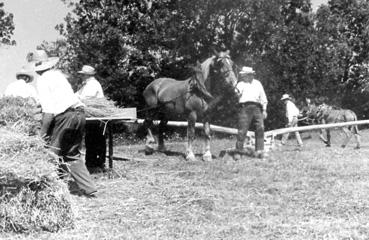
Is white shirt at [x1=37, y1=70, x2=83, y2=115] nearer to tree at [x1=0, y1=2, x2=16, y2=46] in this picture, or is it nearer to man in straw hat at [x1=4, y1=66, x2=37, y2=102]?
man in straw hat at [x1=4, y1=66, x2=37, y2=102]

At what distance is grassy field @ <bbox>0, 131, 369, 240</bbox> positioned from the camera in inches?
221

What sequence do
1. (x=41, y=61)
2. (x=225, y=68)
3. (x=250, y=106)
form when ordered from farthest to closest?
(x=250, y=106)
(x=225, y=68)
(x=41, y=61)

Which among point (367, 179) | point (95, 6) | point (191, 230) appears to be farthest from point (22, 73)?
point (95, 6)

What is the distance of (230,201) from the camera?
23.8ft

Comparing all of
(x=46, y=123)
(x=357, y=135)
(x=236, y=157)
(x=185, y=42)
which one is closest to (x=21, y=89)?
(x=46, y=123)

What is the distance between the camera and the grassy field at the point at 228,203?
5609 mm

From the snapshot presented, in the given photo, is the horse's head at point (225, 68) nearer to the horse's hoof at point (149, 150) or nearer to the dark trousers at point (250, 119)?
the dark trousers at point (250, 119)

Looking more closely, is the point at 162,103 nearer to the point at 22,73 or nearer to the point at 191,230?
the point at 22,73

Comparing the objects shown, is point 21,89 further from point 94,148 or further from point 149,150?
point 149,150

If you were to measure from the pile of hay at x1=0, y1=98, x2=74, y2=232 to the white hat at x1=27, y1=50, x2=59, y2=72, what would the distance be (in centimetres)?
158

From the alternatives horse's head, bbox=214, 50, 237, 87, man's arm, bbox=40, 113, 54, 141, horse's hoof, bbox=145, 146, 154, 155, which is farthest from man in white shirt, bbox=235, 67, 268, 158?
man's arm, bbox=40, 113, 54, 141

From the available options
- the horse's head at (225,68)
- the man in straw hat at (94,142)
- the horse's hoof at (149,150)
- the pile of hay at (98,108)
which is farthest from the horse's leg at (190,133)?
the pile of hay at (98,108)

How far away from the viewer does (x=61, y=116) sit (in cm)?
728

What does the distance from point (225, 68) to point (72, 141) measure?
5248mm
